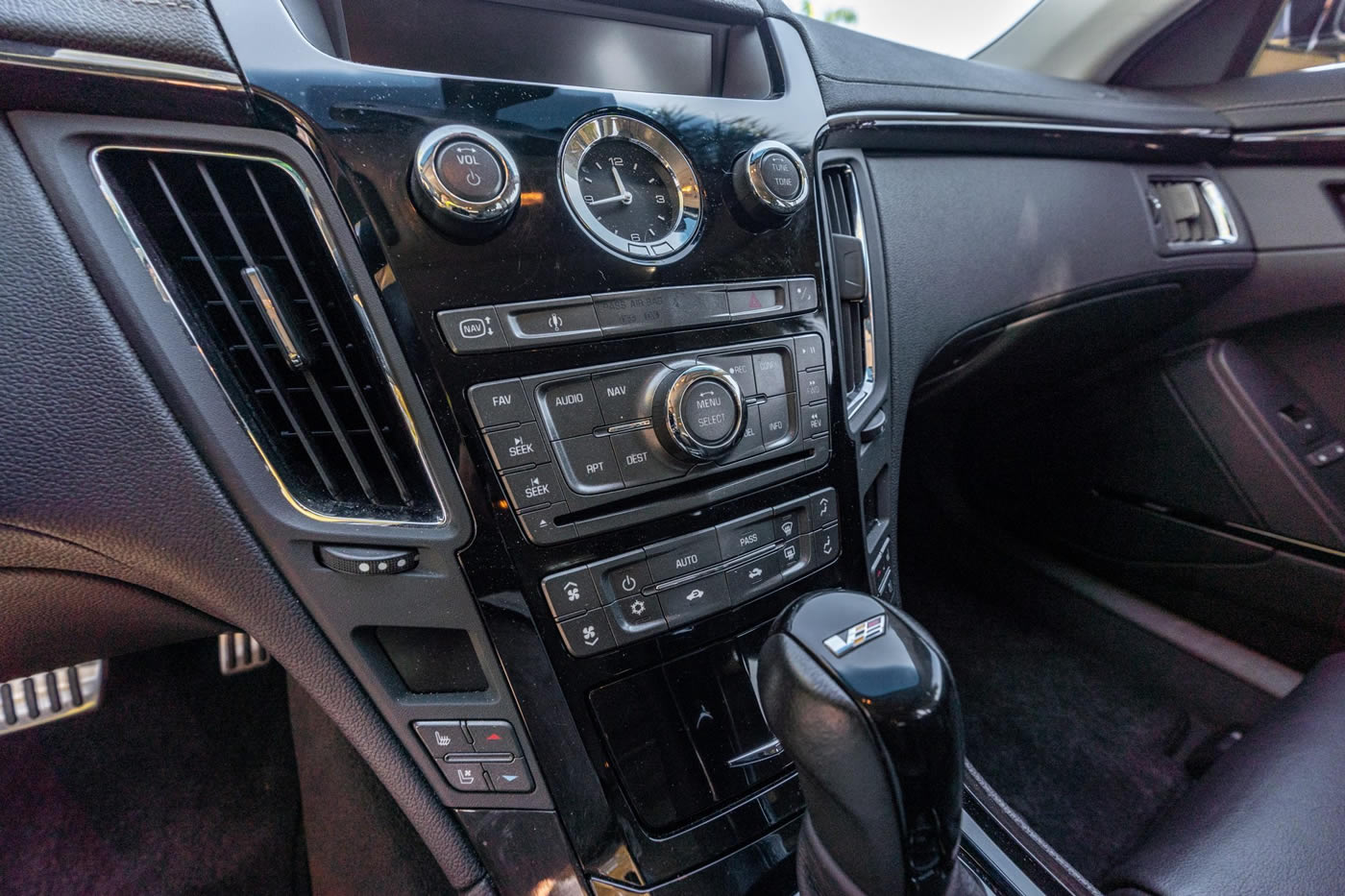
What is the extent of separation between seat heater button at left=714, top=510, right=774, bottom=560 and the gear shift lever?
14 cm

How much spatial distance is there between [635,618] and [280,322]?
14.2 inches

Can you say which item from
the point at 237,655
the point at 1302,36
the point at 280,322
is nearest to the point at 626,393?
the point at 280,322

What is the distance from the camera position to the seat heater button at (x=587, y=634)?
62 cm

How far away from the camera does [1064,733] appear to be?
1.47 meters

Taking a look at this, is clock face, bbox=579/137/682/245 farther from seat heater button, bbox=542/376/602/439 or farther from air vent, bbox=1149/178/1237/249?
air vent, bbox=1149/178/1237/249

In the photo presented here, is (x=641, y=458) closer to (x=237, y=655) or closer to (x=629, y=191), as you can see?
(x=629, y=191)

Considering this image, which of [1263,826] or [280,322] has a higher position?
[280,322]

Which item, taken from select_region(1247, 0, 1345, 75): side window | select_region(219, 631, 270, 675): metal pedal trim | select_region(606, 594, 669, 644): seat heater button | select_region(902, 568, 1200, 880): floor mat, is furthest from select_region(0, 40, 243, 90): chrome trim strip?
select_region(1247, 0, 1345, 75): side window

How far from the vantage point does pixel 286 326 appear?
0.53m

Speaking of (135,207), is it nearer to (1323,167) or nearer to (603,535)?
(603,535)

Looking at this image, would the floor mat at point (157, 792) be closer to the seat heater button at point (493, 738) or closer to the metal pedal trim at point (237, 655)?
the metal pedal trim at point (237, 655)

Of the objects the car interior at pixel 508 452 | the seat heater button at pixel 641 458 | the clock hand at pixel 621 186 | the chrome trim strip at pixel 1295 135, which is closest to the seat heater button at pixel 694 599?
the car interior at pixel 508 452

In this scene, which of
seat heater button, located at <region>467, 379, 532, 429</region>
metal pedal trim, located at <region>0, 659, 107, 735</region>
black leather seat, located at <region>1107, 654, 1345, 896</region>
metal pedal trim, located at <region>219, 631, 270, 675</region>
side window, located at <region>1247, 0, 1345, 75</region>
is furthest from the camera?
side window, located at <region>1247, 0, 1345, 75</region>

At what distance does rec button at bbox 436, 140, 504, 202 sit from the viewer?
0.53 meters
